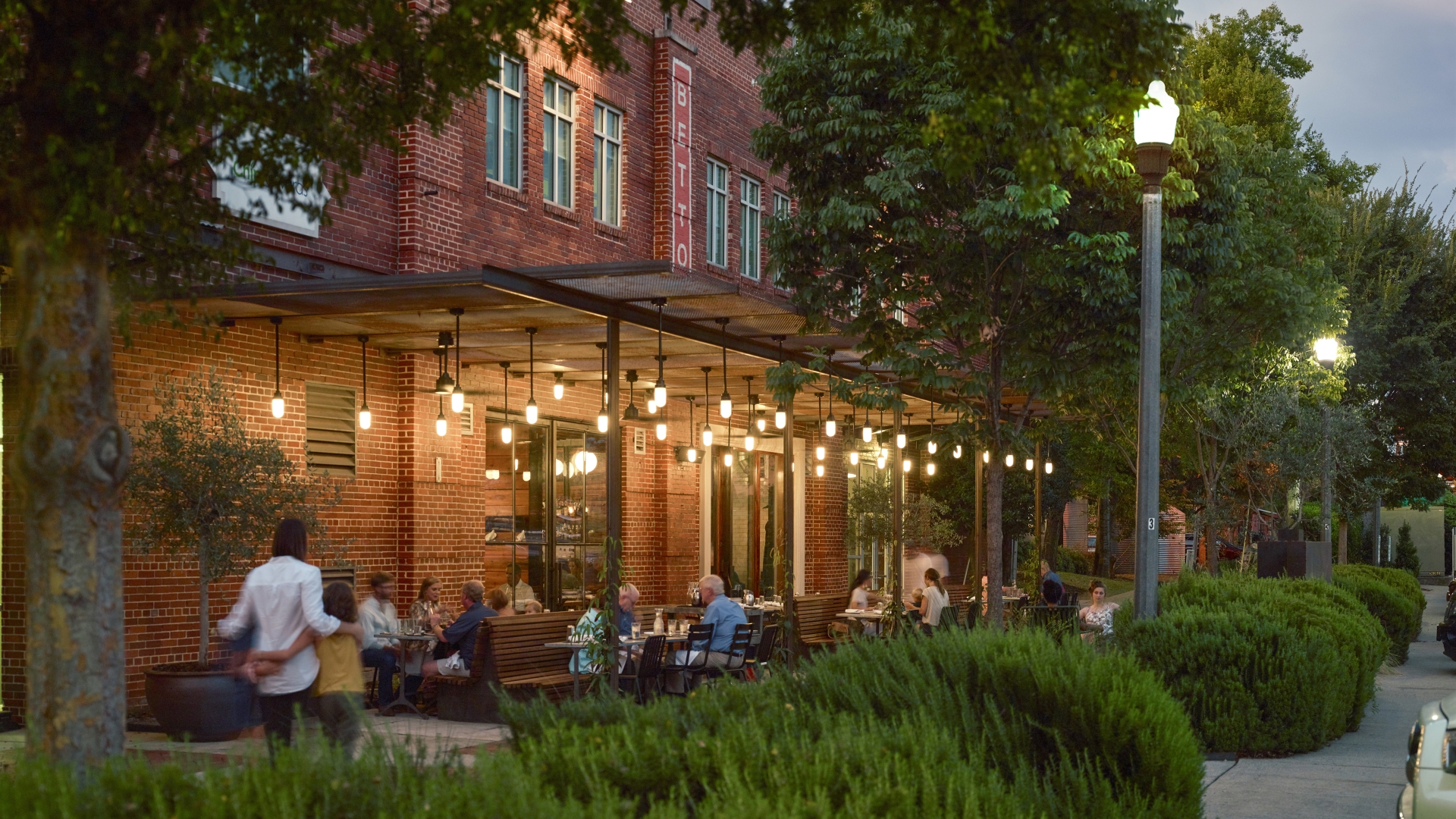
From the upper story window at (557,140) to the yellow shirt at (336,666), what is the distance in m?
11.4

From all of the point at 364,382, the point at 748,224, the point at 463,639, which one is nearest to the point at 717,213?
the point at 748,224

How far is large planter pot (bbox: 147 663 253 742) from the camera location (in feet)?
41.6

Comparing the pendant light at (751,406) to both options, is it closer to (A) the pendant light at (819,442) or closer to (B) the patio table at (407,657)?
(A) the pendant light at (819,442)

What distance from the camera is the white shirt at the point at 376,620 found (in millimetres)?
14719

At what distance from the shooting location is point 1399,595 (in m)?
21.6

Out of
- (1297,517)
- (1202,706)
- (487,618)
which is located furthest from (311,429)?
(1297,517)

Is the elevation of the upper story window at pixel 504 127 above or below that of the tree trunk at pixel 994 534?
above

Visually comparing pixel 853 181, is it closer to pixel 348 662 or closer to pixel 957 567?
pixel 348 662

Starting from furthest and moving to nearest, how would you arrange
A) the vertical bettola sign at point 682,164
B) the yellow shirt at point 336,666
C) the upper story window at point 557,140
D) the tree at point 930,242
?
the vertical bettola sign at point 682,164 < the upper story window at point 557,140 < the tree at point 930,242 < the yellow shirt at point 336,666

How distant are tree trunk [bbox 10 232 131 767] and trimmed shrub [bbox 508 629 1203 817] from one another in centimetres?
158

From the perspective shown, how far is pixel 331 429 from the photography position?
16.5m

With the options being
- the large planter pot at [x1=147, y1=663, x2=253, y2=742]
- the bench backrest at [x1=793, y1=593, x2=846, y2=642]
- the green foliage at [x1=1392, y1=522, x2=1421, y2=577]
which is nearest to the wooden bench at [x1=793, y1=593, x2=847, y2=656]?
the bench backrest at [x1=793, y1=593, x2=846, y2=642]

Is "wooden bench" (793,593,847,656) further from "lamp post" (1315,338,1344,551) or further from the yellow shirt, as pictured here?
the yellow shirt

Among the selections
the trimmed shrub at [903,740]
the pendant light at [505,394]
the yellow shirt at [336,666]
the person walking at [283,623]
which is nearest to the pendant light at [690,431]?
the pendant light at [505,394]
